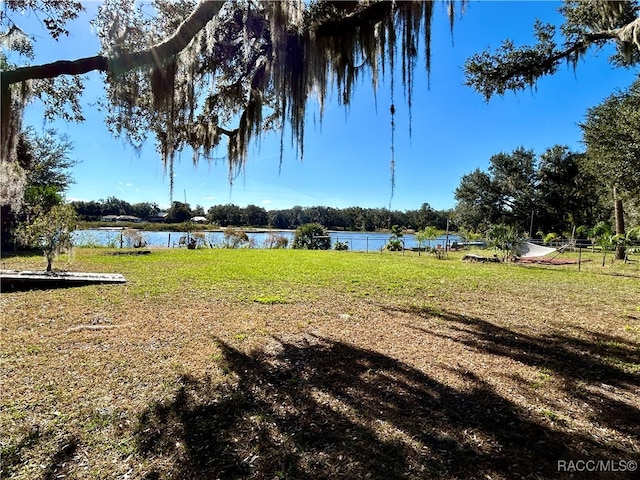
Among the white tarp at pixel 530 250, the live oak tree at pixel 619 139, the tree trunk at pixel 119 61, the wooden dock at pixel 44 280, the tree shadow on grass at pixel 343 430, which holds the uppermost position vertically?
the live oak tree at pixel 619 139

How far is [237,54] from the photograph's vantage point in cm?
340

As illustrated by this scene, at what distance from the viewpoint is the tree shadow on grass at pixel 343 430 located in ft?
5.17

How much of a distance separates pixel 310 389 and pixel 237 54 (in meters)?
3.34

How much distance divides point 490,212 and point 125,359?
29.2 metres

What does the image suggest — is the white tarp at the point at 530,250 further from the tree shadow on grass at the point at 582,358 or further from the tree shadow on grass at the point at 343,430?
the tree shadow on grass at the point at 343,430

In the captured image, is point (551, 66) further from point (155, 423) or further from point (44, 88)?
point (44, 88)

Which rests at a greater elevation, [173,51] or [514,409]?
[173,51]

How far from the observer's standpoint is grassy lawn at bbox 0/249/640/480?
164 centimetres

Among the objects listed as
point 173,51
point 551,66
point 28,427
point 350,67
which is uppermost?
point 551,66

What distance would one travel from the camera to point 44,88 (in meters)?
3.50

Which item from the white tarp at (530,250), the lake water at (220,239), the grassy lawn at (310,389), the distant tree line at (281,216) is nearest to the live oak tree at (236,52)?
the grassy lawn at (310,389)

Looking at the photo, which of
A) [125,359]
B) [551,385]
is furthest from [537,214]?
[125,359]

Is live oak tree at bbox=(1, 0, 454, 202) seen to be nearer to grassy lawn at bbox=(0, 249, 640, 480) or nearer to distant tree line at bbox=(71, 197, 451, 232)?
grassy lawn at bbox=(0, 249, 640, 480)

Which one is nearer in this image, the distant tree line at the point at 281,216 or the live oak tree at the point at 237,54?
the live oak tree at the point at 237,54
